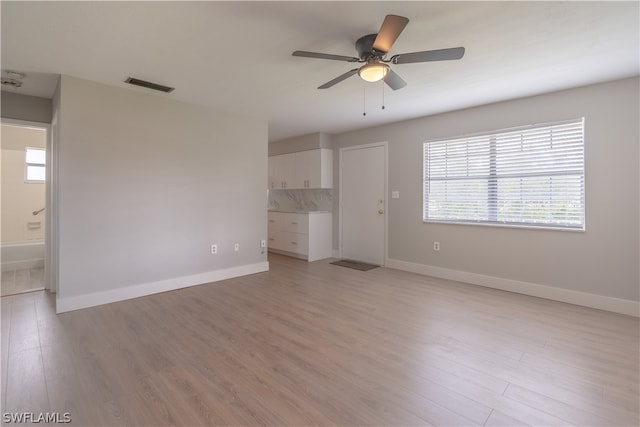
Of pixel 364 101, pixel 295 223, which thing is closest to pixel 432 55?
pixel 364 101

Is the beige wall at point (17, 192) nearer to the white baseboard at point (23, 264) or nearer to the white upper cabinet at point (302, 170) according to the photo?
the white baseboard at point (23, 264)

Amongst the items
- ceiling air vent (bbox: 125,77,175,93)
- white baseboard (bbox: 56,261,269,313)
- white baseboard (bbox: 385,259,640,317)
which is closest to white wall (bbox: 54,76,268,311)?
white baseboard (bbox: 56,261,269,313)

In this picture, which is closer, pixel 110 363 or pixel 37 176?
pixel 110 363

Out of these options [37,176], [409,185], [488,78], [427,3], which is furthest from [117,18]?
[37,176]

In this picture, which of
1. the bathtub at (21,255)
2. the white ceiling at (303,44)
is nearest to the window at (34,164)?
the bathtub at (21,255)

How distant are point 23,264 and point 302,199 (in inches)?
195

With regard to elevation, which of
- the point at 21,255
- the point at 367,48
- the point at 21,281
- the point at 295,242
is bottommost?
the point at 21,281

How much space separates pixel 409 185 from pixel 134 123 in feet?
12.7

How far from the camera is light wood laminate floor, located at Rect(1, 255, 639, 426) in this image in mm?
1636

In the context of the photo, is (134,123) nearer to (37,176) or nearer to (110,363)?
(110,363)

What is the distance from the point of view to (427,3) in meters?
1.87

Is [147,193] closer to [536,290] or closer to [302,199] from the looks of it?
[302,199]

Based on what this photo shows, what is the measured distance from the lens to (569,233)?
11.0 ft

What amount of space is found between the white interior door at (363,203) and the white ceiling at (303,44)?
5.50 feet
